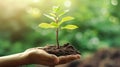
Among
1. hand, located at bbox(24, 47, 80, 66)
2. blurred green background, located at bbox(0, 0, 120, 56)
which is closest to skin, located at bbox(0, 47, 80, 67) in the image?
hand, located at bbox(24, 47, 80, 66)

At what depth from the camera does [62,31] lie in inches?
113

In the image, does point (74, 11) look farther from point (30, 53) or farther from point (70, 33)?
point (30, 53)

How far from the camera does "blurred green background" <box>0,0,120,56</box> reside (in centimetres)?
283

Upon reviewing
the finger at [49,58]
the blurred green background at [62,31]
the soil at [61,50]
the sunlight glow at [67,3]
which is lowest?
the finger at [49,58]

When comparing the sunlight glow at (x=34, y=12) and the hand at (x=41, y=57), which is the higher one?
the sunlight glow at (x=34, y=12)

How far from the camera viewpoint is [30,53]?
1169 millimetres

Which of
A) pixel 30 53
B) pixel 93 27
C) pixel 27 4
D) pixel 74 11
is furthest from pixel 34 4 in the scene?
pixel 30 53

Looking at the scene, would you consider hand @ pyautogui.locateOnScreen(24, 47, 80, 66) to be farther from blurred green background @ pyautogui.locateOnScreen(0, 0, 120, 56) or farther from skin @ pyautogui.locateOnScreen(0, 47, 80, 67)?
blurred green background @ pyautogui.locateOnScreen(0, 0, 120, 56)

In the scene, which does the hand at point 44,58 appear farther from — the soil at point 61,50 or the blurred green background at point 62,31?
the blurred green background at point 62,31

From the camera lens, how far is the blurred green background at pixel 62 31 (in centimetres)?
283

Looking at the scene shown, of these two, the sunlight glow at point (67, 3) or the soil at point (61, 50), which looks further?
the sunlight glow at point (67, 3)

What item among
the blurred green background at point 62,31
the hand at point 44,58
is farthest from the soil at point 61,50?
the blurred green background at point 62,31

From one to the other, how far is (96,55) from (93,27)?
270 mm

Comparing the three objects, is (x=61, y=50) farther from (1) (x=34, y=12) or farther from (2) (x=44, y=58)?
(1) (x=34, y=12)
